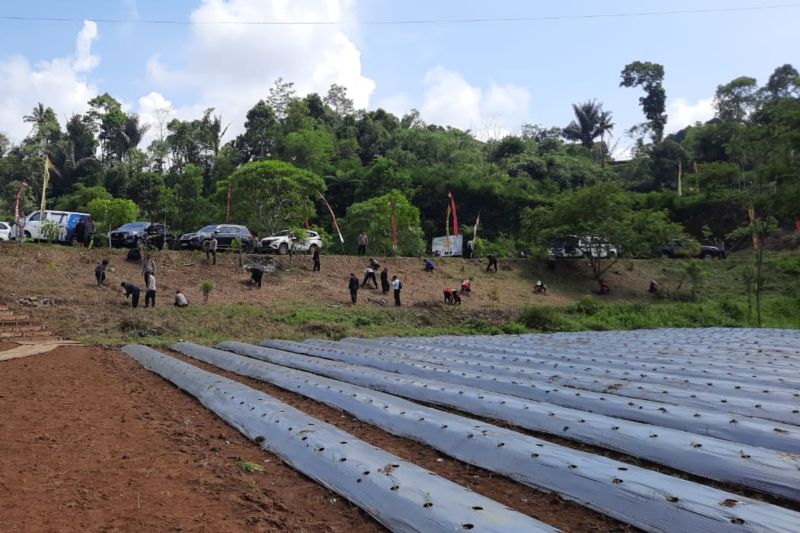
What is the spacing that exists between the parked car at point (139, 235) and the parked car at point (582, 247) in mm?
19133

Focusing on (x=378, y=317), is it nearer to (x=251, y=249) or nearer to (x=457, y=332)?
(x=457, y=332)

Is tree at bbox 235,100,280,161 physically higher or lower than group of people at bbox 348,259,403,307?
higher

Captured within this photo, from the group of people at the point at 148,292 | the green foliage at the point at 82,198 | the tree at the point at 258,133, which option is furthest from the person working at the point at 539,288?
the tree at the point at 258,133

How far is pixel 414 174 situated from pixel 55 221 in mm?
26707

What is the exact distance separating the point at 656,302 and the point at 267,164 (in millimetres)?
19104

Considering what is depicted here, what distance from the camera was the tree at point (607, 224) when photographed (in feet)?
93.8

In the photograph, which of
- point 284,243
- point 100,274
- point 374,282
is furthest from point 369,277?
point 100,274

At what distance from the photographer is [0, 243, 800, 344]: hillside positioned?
1603 centimetres

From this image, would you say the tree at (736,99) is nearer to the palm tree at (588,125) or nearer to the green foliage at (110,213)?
the palm tree at (588,125)

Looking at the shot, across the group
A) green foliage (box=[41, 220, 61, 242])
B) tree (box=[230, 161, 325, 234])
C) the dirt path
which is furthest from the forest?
the dirt path

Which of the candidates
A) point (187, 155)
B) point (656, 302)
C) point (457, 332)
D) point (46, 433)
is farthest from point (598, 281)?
point (187, 155)

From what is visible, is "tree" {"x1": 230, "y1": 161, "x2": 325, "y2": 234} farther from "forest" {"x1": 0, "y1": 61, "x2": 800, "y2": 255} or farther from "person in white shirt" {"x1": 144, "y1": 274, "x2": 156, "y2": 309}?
"person in white shirt" {"x1": 144, "y1": 274, "x2": 156, "y2": 309}

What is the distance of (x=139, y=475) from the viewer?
14.1 feet

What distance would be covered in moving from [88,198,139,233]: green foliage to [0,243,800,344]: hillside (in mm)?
6789
